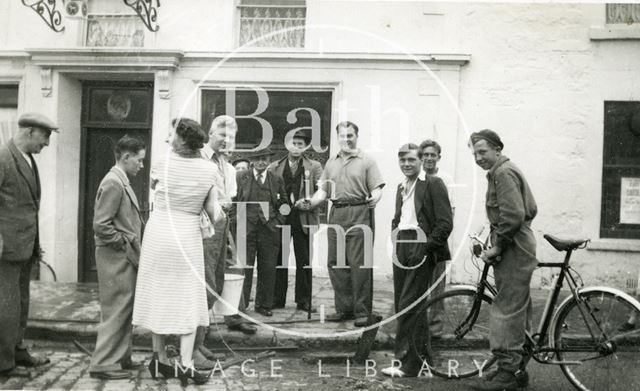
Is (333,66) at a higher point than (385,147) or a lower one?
higher

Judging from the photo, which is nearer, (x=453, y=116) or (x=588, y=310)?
(x=588, y=310)

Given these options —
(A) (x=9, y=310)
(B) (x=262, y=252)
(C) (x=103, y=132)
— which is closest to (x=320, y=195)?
(B) (x=262, y=252)

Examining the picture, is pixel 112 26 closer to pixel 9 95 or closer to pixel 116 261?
pixel 9 95

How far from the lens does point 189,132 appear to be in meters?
4.20

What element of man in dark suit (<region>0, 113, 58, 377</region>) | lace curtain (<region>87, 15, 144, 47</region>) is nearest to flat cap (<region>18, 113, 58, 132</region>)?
man in dark suit (<region>0, 113, 58, 377</region>)

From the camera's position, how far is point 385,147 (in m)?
7.57

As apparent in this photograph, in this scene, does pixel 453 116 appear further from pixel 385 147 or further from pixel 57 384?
pixel 57 384

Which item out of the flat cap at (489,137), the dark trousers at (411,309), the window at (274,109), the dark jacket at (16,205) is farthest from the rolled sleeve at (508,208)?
the window at (274,109)

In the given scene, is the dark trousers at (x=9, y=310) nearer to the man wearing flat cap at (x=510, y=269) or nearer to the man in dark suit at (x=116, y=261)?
the man in dark suit at (x=116, y=261)

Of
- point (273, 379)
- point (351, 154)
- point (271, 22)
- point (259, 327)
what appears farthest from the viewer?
point (271, 22)

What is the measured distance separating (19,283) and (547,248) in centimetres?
541

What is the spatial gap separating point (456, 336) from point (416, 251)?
68 centimetres

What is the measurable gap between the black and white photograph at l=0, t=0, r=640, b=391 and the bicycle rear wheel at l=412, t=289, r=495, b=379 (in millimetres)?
16

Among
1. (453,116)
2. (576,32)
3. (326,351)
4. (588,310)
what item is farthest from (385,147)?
(588,310)
